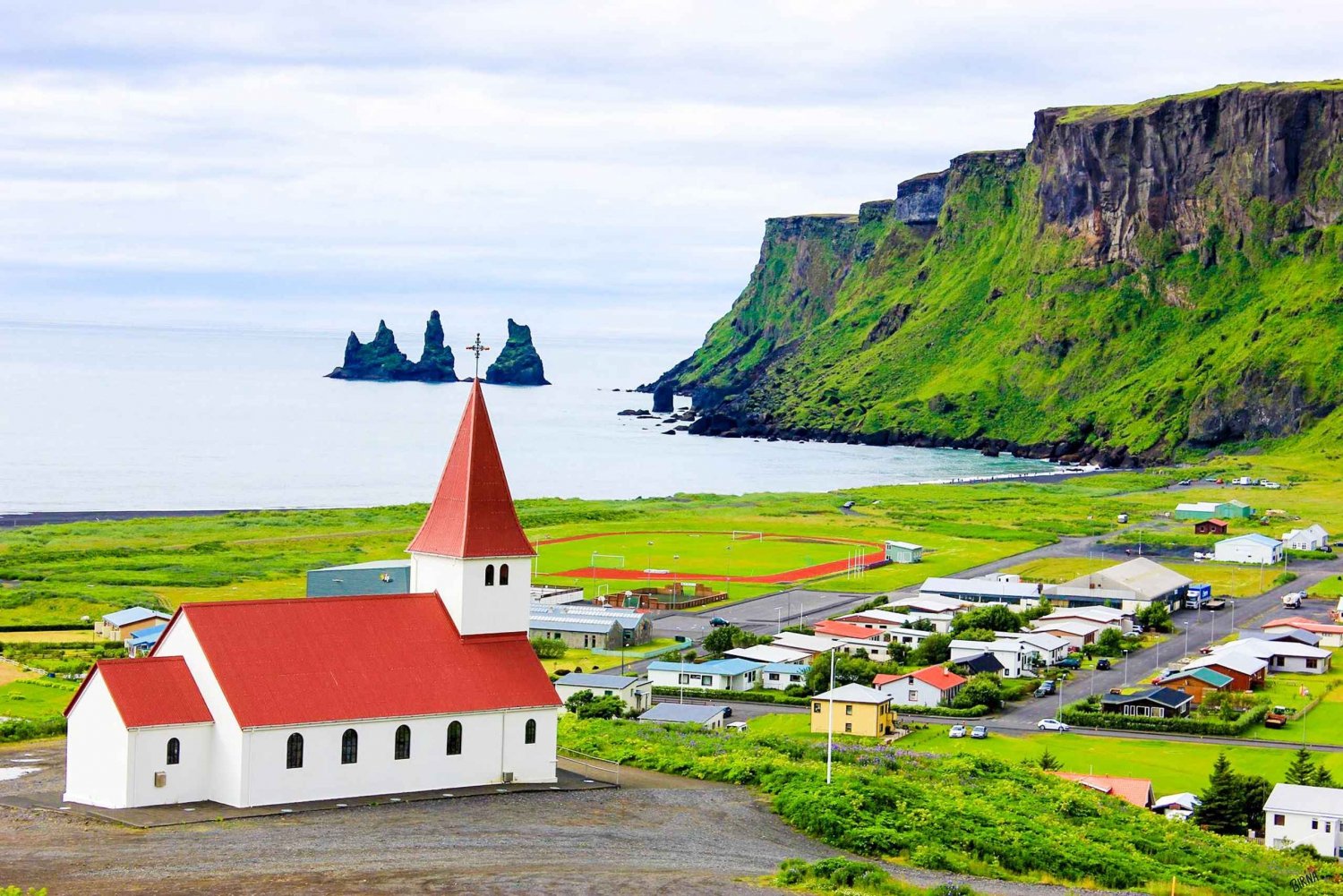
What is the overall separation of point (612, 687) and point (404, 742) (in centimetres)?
2289

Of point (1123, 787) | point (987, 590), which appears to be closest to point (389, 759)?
point (1123, 787)

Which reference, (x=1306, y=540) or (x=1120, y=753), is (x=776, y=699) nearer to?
(x=1120, y=753)

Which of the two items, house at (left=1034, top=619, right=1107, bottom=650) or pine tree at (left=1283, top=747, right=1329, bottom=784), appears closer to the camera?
pine tree at (left=1283, top=747, right=1329, bottom=784)

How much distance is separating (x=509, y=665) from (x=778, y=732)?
19.5 metres

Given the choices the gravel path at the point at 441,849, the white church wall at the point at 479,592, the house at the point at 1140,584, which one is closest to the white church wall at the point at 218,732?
the gravel path at the point at 441,849

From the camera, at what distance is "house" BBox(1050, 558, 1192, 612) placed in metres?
91.6

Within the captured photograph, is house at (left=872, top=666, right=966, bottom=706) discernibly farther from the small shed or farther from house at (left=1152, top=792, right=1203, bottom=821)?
the small shed

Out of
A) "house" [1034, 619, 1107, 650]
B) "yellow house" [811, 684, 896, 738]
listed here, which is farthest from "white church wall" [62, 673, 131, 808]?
"house" [1034, 619, 1107, 650]

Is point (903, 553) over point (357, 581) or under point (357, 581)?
under

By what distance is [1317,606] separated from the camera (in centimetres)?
9481

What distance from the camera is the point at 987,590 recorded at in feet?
314

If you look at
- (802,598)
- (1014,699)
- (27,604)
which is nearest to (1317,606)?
(802,598)

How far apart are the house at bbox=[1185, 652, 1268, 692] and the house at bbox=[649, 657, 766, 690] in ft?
58.4

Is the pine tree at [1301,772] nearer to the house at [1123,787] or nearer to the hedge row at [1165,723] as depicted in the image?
the house at [1123,787]
